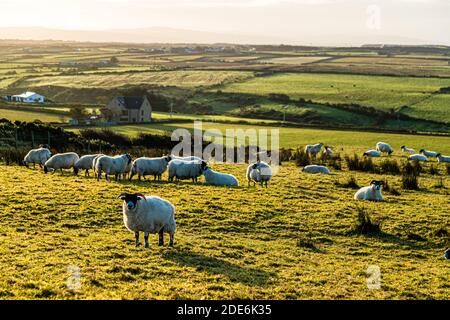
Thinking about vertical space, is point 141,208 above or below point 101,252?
above

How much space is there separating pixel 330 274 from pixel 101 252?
204 inches

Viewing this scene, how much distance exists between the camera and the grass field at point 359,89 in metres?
80.9

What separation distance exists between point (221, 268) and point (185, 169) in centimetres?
1252

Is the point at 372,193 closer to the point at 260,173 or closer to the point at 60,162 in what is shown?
the point at 260,173

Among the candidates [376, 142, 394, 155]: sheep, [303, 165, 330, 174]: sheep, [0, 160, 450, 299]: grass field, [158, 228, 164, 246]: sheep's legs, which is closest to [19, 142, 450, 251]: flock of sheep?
[0, 160, 450, 299]: grass field

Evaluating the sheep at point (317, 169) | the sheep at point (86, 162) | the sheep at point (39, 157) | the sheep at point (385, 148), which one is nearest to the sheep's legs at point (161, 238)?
the sheep at point (86, 162)

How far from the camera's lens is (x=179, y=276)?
10531 mm

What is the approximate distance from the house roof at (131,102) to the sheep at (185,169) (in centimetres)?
4823

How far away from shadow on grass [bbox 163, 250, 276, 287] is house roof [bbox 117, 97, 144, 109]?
5987 centimetres

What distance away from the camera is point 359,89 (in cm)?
9588

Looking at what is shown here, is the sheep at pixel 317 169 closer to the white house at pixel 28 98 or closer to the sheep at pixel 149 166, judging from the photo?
the sheep at pixel 149 166

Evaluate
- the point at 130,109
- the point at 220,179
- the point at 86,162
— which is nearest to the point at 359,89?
the point at 130,109

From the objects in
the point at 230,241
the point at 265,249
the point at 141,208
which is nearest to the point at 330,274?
the point at 265,249
